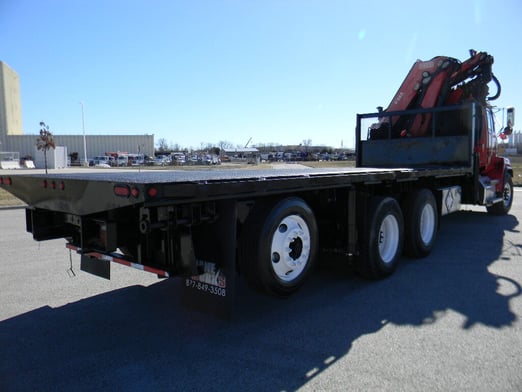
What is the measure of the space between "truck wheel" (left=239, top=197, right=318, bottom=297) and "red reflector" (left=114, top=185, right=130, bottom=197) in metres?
1.19

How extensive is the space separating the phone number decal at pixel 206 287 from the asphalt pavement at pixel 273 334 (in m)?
0.35

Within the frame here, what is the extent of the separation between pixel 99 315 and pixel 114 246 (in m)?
1.10

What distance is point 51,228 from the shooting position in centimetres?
406

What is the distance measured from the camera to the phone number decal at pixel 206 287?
11.9ft

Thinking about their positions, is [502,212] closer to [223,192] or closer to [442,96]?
[442,96]

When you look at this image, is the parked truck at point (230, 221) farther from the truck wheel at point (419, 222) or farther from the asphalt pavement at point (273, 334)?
the asphalt pavement at point (273, 334)

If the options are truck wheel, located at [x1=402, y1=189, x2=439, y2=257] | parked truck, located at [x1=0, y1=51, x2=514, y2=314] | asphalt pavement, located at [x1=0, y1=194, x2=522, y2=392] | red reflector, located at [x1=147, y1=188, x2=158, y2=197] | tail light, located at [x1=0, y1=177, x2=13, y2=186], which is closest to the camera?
red reflector, located at [x1=147, y1=188, x2=158, y2=197]

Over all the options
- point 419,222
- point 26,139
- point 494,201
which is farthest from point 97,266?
point 26,139

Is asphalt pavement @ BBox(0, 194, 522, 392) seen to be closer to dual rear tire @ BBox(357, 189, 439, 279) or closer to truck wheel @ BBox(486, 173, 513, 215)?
dual rear tire @ BBox(357, 189, 439, 279)

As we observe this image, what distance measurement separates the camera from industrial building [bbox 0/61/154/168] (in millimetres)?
65375

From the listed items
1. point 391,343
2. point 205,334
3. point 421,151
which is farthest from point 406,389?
point 421,151

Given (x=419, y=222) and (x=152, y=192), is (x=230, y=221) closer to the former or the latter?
(x=152, y=192)

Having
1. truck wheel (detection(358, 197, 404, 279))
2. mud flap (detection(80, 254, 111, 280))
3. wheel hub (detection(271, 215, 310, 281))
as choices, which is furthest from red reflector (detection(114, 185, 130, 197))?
truck wheel (detection(358, 197, 404, 279))

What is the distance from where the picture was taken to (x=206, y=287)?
3742 mm
